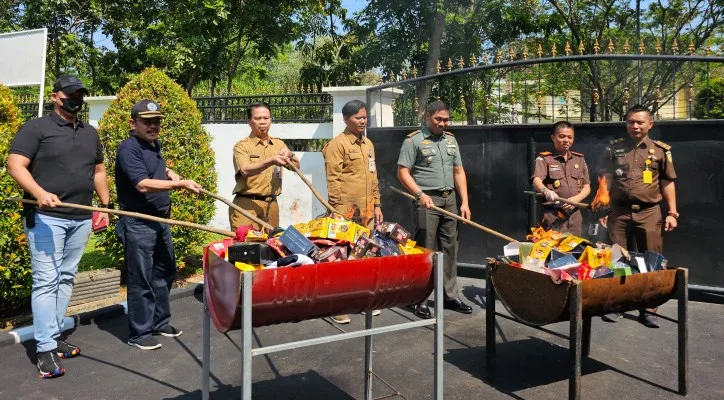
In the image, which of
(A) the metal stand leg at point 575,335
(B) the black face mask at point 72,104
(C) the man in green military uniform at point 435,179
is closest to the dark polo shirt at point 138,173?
(B) the black face mask at point 72,104

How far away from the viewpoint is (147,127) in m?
4.36

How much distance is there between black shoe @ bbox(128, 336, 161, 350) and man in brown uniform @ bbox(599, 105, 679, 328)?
12.5 ft

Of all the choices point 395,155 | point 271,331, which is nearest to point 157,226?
point 271,331

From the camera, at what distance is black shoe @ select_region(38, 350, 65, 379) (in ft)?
13.1

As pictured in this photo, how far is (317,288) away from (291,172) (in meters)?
5.86

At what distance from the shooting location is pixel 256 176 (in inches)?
202

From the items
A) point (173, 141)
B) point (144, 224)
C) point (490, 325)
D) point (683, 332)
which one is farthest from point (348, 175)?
point (683, 332)

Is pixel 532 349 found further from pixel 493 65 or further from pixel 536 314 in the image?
pixel 493 65

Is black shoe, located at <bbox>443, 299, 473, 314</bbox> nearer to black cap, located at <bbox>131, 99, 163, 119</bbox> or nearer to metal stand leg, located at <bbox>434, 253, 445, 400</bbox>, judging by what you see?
metal stand leg, located at <bbox>434, 253, 445, 400</bbox>

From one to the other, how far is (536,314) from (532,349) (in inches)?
46.0

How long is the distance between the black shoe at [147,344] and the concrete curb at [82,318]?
789 mm

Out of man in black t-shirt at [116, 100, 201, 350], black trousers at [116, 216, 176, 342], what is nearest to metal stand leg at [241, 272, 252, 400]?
man in black t-shirt at [116, 100, 201, 350]

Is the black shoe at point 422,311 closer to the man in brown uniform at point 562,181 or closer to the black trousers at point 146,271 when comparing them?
the man in brown uniform at point 562,181

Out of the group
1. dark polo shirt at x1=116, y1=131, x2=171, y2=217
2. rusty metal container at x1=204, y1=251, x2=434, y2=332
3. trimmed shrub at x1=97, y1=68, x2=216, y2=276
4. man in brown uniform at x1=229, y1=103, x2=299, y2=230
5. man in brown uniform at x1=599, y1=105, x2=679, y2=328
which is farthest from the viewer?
trimmed shrub at x1=97, y1=68, x2=216, y2=276
